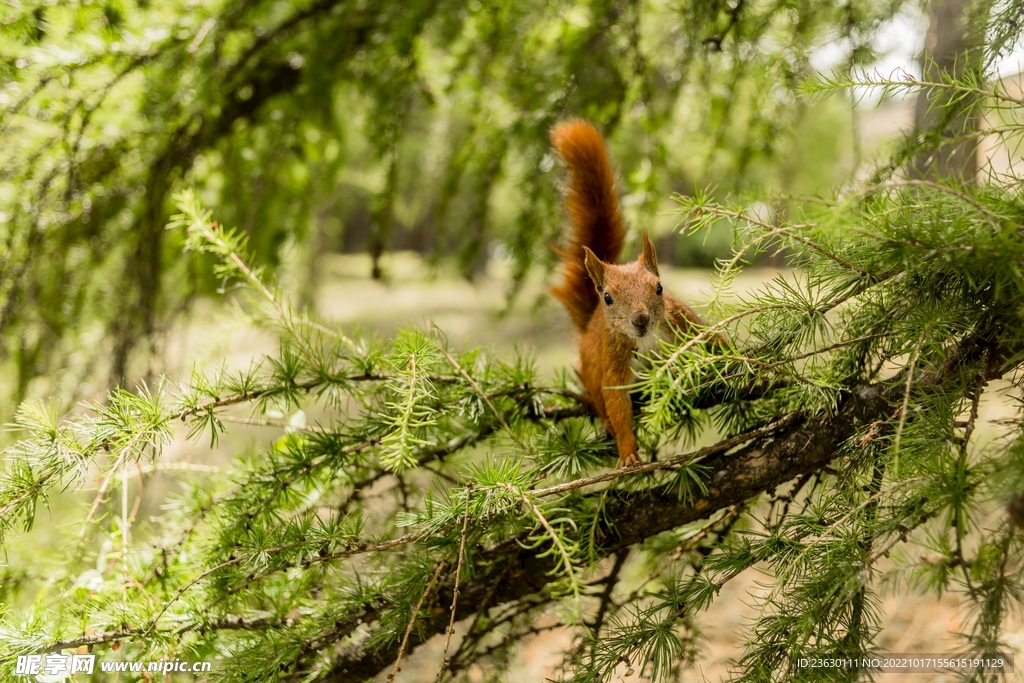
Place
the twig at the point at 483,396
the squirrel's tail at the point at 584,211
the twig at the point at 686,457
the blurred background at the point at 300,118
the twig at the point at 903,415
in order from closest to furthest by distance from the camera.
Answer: the twig at the point at 903,415, the twig at the point at 686,457, the twig at the point at 483,396, the squirrel's tail at the point at 584,211, the blurred background at the point at 300,118

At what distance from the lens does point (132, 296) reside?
64.5 inches

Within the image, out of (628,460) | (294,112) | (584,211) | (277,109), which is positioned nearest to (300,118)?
(294,112)

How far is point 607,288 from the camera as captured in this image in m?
0.83

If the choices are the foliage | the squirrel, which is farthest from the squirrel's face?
the foliage

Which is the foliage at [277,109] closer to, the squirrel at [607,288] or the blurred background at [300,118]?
the blurred background at [300,118]

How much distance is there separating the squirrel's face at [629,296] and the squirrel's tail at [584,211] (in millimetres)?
106

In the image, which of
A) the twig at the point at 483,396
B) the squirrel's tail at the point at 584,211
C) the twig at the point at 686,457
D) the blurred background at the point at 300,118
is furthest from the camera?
the blurred background at the point at 300,118

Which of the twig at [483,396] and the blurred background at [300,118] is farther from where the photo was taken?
the blurred background at [300,118]

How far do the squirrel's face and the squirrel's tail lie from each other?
0.11 m

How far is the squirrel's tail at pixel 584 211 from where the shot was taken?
2.82ft

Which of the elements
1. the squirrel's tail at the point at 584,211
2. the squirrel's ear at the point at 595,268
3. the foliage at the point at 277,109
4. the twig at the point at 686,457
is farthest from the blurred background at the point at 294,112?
the twig at the point at 686,457

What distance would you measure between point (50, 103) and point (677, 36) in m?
1.22

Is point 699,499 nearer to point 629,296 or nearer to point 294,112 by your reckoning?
point 629,296

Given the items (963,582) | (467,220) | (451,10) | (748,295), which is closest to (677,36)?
(451,10)
